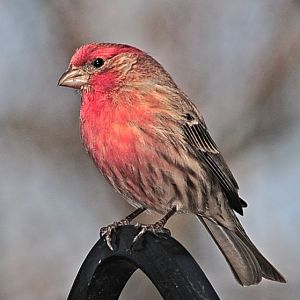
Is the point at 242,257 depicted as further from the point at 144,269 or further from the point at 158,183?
the point at 144,269

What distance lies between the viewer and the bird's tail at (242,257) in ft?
17.7

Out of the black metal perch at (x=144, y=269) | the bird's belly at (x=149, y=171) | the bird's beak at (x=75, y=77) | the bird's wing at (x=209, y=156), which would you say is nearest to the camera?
the black metal perch at (x=144, y=269)

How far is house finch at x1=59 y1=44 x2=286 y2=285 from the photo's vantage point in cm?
522

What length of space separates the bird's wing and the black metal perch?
1.46 m

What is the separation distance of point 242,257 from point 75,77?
1298 mm

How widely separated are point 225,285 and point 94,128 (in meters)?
3.67

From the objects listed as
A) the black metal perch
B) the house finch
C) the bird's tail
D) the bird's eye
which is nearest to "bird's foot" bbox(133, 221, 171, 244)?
the black metal perch

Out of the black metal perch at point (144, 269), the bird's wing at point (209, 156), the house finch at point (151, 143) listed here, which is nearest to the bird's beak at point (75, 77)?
the house finch at point (151, 143)

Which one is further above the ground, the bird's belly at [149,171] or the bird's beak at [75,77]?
the bird's beak at [75,77]

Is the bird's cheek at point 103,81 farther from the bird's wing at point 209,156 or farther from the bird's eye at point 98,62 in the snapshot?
the bird's wing at point 209,156

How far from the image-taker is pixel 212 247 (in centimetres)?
873

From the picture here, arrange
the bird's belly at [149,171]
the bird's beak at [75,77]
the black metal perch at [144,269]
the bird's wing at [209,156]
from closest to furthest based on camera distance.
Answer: the black metal perch at [144,269]
the bird's belly at [149,171]
the bird's beak at [75,77]
the bird's wing at [209,156]

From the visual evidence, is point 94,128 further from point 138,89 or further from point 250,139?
point 250,139

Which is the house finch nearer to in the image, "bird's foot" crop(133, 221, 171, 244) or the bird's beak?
the bird's beak
